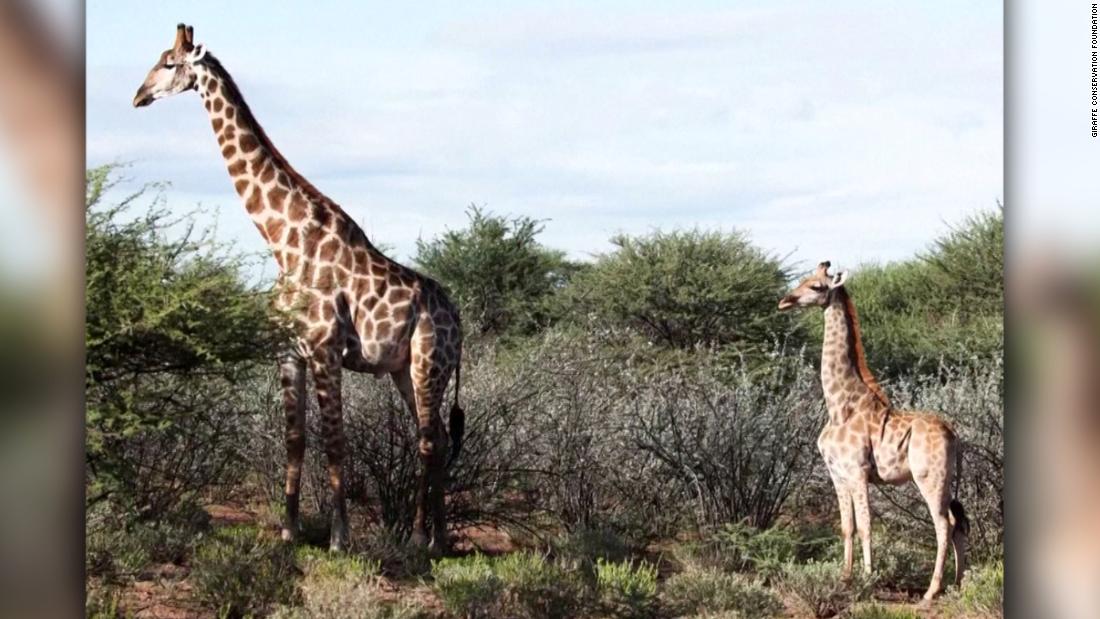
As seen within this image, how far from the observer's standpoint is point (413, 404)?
643cm

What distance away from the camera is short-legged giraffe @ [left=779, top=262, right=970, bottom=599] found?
6008 mm

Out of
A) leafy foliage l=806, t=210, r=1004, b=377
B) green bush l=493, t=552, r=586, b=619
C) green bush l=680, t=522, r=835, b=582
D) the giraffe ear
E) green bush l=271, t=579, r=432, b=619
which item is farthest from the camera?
leafy foliage l=806, t=210, r=1004, b=377

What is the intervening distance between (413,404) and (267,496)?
105 centimetres

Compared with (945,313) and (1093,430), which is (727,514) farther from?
(945,313)

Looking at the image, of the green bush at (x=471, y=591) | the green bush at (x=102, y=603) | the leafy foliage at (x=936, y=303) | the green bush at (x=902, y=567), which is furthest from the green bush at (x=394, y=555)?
the leafy foliage at (x=936, y=303)

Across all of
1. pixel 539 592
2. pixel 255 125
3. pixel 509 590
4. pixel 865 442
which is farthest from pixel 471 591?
pixel 255 125

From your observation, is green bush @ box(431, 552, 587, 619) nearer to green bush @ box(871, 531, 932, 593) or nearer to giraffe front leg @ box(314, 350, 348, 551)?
giraffe front leg @ box(314, 350, 348, 551)

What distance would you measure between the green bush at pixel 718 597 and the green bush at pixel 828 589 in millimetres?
115

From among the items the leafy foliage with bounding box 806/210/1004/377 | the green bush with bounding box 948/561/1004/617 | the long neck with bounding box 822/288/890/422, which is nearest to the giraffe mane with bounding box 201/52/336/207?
the long neck with bounding box 822/288/890/422

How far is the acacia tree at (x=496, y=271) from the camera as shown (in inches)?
359

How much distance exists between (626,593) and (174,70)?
278cm

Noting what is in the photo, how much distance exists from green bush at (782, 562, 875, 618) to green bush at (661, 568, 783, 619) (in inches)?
4.5

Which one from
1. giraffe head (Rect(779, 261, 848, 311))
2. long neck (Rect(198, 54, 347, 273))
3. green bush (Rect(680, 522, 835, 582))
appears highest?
long neck (Rect(198, 54, 347, 273))

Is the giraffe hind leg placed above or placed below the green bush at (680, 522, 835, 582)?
above
